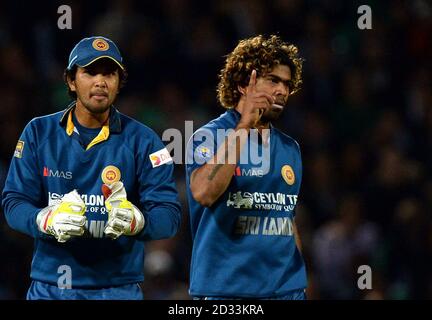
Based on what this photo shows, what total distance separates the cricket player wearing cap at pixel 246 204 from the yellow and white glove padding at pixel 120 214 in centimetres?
34

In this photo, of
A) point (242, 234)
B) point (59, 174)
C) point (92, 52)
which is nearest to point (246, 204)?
point (242, 234)

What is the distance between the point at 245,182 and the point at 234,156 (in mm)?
237

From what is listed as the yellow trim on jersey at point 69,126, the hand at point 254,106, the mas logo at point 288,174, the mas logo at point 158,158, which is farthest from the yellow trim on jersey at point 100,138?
the mas logo at point 288,174

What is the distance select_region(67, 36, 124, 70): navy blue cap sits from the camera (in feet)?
16.8

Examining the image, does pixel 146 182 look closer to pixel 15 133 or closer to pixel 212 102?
pixel 15 133

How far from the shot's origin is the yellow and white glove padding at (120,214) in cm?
478

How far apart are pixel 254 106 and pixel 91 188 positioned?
0.88m

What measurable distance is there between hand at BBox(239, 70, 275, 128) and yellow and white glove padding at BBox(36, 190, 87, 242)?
889mm

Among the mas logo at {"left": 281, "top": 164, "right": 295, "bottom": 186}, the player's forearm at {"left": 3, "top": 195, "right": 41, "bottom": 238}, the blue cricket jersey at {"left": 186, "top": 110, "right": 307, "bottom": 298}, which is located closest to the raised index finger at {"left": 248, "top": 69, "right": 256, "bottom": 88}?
the blue cricket jersey at {"left": 186, "top": 110, "right": 307, "bottom": 298}

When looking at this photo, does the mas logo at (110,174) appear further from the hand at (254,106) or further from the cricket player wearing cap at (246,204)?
the hand at (254,106)

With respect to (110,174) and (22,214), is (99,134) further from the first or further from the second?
(22,214)

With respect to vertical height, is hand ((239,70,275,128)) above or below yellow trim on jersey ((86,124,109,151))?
above

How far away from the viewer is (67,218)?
473 cm

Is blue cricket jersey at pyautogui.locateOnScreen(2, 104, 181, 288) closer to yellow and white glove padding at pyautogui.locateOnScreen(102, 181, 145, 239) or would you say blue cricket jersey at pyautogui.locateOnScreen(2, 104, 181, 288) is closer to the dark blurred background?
yellow and white glove padding at pyautogui.locateOnScreen(102, 181, 145, 239)
